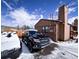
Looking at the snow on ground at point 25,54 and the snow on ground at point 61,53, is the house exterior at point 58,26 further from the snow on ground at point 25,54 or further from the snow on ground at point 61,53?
the snow on ground at point 25,54

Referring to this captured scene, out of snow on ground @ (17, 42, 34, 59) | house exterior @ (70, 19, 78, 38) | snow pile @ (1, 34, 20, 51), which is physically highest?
house exterior @ (70, 19, 78, 38)

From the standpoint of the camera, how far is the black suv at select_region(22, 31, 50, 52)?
1.97 metres

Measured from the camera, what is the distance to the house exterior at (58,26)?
198 centimetres

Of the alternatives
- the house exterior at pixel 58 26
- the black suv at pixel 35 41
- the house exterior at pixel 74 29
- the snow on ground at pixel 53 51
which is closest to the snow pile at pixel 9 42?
the snow on ground at pixel 53 51

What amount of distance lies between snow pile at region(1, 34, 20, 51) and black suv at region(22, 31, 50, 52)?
0.11 metres

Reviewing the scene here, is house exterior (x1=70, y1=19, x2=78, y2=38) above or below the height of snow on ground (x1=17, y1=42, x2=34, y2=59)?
above

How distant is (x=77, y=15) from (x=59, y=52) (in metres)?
0.58

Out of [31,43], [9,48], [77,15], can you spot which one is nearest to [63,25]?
[77,15]

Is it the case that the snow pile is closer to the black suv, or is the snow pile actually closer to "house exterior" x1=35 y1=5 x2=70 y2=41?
the black suv

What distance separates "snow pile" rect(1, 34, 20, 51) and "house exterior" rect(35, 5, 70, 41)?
340 millimetres

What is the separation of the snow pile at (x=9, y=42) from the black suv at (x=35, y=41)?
0.36 ft

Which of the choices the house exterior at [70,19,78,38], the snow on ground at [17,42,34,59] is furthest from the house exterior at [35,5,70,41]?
the snow on ground at [17,42,34,59]

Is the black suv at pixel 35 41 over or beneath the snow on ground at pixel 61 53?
over

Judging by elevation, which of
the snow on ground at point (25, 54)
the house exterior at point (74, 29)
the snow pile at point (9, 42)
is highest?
the house exterior at point (74, 29)
